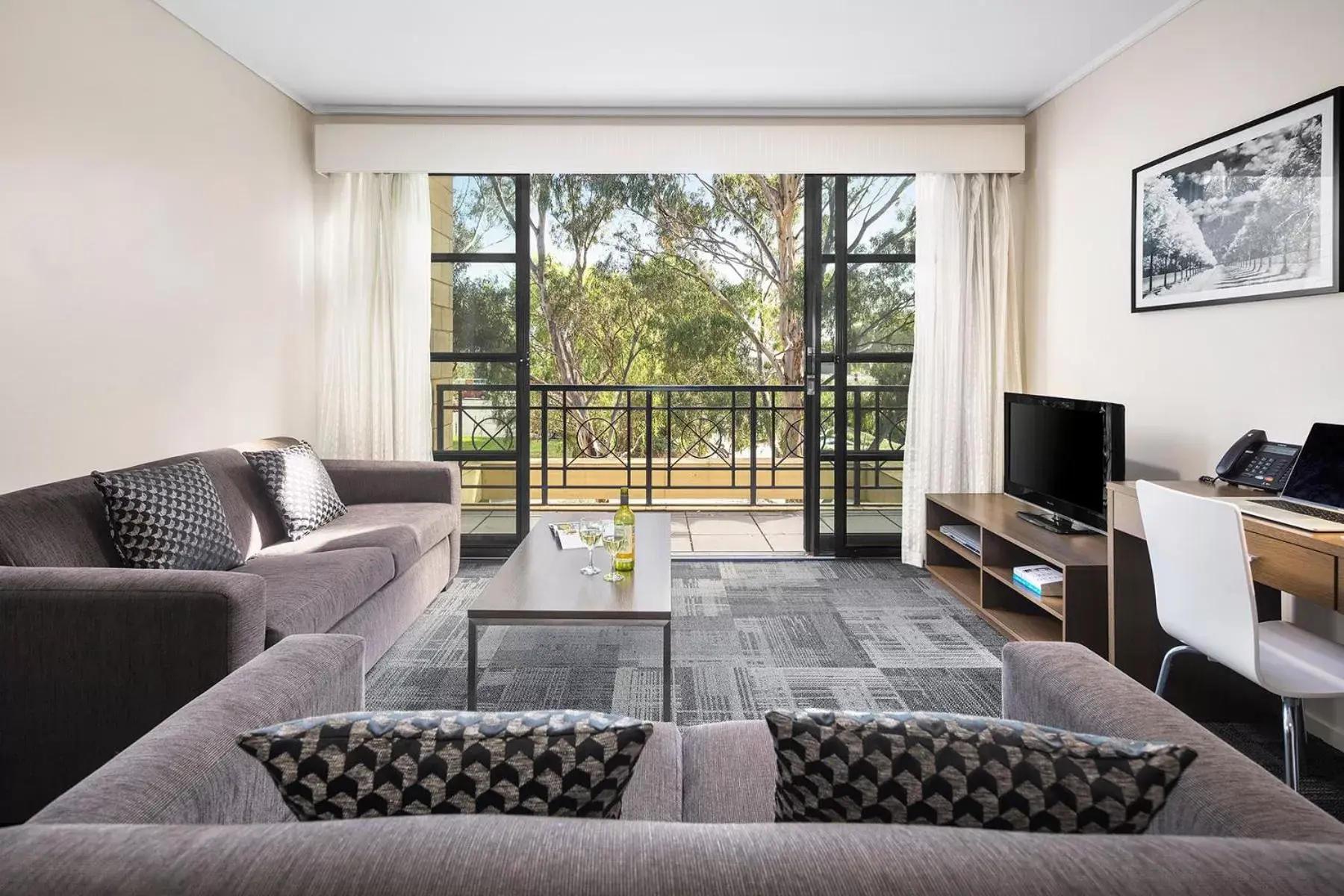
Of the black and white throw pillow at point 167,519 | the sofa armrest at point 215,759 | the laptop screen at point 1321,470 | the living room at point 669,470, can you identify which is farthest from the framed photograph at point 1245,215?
the black and white throw pillow at point 167,519

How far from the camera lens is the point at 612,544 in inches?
117

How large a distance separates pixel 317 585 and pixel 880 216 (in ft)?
12.0

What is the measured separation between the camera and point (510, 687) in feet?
9.65

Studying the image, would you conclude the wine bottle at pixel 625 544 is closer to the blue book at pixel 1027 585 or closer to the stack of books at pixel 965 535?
the blue book at pixel 1027 585

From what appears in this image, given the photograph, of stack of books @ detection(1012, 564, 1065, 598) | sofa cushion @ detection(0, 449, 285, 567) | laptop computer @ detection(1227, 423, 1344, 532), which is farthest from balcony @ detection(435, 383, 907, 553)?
laptop computer @ detection(1227, 423, 1344, 532)

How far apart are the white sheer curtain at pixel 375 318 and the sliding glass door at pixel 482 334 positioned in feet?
0.45

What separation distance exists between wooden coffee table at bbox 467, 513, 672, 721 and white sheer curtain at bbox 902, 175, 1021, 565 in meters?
2.16

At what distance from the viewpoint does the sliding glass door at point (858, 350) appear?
4.80m

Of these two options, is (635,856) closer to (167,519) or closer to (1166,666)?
(1166,666)

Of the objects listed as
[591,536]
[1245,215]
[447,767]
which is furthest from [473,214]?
[447,767]

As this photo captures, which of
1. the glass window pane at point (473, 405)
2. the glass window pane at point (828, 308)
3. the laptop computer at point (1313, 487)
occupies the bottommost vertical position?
the laptop computer at point (1313, 487)

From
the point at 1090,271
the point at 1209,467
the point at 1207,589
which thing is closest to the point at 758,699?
the point at 1207,589

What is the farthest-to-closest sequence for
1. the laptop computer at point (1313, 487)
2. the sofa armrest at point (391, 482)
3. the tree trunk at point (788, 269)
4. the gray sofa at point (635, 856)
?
the tree trunk at point (788, 269) < the sofa armrest at point (391, 482) < the laptop computer at point (1313, 487) < the gray sofa at point (635, 856)

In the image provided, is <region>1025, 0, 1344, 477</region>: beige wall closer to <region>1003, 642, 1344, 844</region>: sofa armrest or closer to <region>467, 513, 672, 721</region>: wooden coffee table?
<region>1003, 642, 1344, 844</region>: sofa armrest
